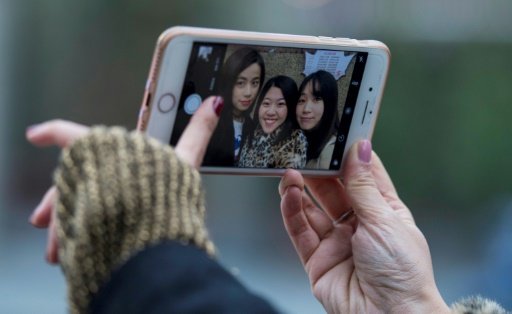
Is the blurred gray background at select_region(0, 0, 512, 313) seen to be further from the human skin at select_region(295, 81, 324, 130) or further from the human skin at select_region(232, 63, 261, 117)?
the human skin at select_region(232, 63, 261, 117)

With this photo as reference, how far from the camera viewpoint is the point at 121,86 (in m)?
5.76

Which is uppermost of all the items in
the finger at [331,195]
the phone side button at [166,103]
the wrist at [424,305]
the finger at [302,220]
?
the phone side button at [166,103]

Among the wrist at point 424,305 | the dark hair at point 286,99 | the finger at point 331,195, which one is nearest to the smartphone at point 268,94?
the dark hair at point 286,99

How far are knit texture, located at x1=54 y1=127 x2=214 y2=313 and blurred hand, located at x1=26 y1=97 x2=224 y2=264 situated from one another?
1.8 inches

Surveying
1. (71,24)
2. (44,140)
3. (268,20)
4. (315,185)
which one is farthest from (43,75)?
(44,140)

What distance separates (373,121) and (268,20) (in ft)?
14.8

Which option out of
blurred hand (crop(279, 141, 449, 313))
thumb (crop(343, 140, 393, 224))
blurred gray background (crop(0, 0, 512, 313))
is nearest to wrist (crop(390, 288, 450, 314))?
blurred hand (crop(279, 141, 449, 313))

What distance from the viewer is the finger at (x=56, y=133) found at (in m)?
0.99

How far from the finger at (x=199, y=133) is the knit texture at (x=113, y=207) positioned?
0.26 feet

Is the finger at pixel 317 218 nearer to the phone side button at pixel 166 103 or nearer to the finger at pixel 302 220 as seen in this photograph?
the finger at pixel 302 220

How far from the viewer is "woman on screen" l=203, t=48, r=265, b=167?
1.30 meters

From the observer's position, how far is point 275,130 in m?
1.42

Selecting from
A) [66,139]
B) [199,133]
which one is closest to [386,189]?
[199,133]

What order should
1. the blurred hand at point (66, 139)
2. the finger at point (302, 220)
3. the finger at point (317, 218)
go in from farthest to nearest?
the finger at point (317, 218), the finger at point (302, 220), the blurred hand at point (66, 139)
